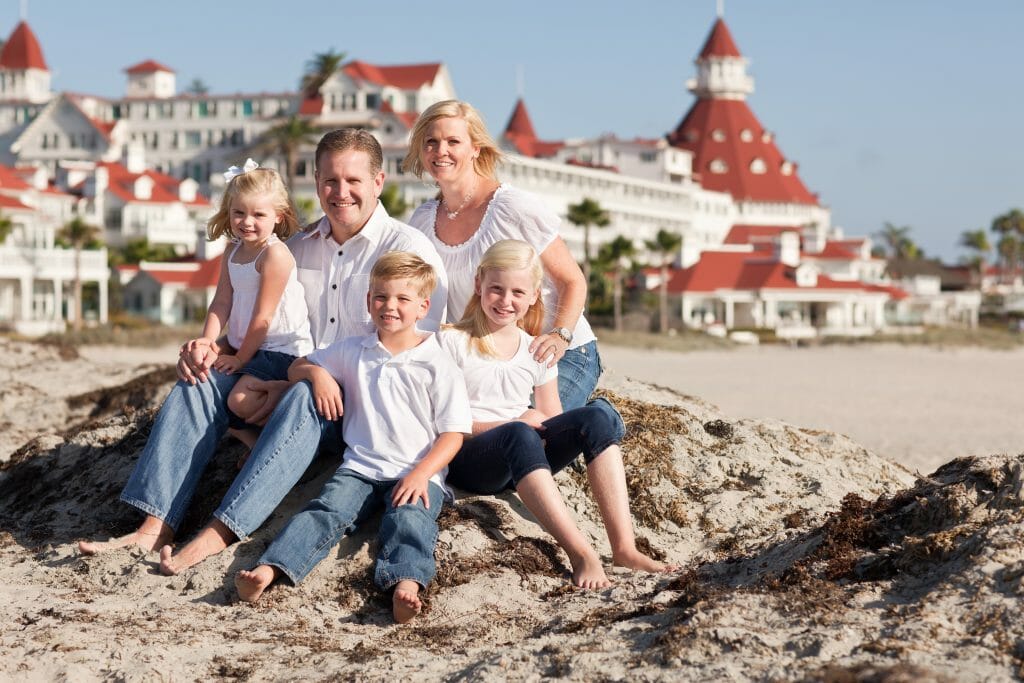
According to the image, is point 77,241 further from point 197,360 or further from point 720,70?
point 720,70

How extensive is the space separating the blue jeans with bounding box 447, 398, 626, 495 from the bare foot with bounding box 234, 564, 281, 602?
1130mm

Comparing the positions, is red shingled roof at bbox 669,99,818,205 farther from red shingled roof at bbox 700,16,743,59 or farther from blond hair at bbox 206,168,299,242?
blond hair at bbox 206,168,299,242

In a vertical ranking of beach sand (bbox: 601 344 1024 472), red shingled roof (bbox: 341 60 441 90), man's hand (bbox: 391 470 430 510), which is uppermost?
red shingled roof (bbox: 341 60 441 90)

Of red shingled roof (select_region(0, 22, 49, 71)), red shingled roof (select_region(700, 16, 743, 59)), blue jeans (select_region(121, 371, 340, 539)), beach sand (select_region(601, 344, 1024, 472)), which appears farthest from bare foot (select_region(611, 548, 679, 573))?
red shingled roof (select_region(700, 16, 743, 59))

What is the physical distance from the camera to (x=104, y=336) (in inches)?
1473

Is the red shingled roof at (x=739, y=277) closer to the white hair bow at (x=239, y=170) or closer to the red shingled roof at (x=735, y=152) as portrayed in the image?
the red shingled roof at (x=735, y=152)

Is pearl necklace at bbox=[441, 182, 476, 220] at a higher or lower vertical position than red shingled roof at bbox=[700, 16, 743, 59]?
lower

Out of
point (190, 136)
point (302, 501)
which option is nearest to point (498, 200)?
point (302, 501)

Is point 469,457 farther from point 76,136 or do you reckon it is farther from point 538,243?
point 76,136

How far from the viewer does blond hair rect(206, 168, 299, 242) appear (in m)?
6.69

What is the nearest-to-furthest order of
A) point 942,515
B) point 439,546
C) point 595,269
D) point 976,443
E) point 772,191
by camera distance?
point 942,515 < point 439,546 < point 976,443 < point 595,269 < point 772,191

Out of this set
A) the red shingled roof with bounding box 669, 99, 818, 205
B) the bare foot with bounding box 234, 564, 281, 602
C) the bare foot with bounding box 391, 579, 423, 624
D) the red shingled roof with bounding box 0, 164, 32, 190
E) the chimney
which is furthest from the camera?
the red shingled roof with bounding box 669, 99, 818, 205

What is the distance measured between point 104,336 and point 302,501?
107ft

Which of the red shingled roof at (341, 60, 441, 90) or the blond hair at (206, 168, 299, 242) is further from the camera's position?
the red shingled roof at (341, 60, 441, 90)
